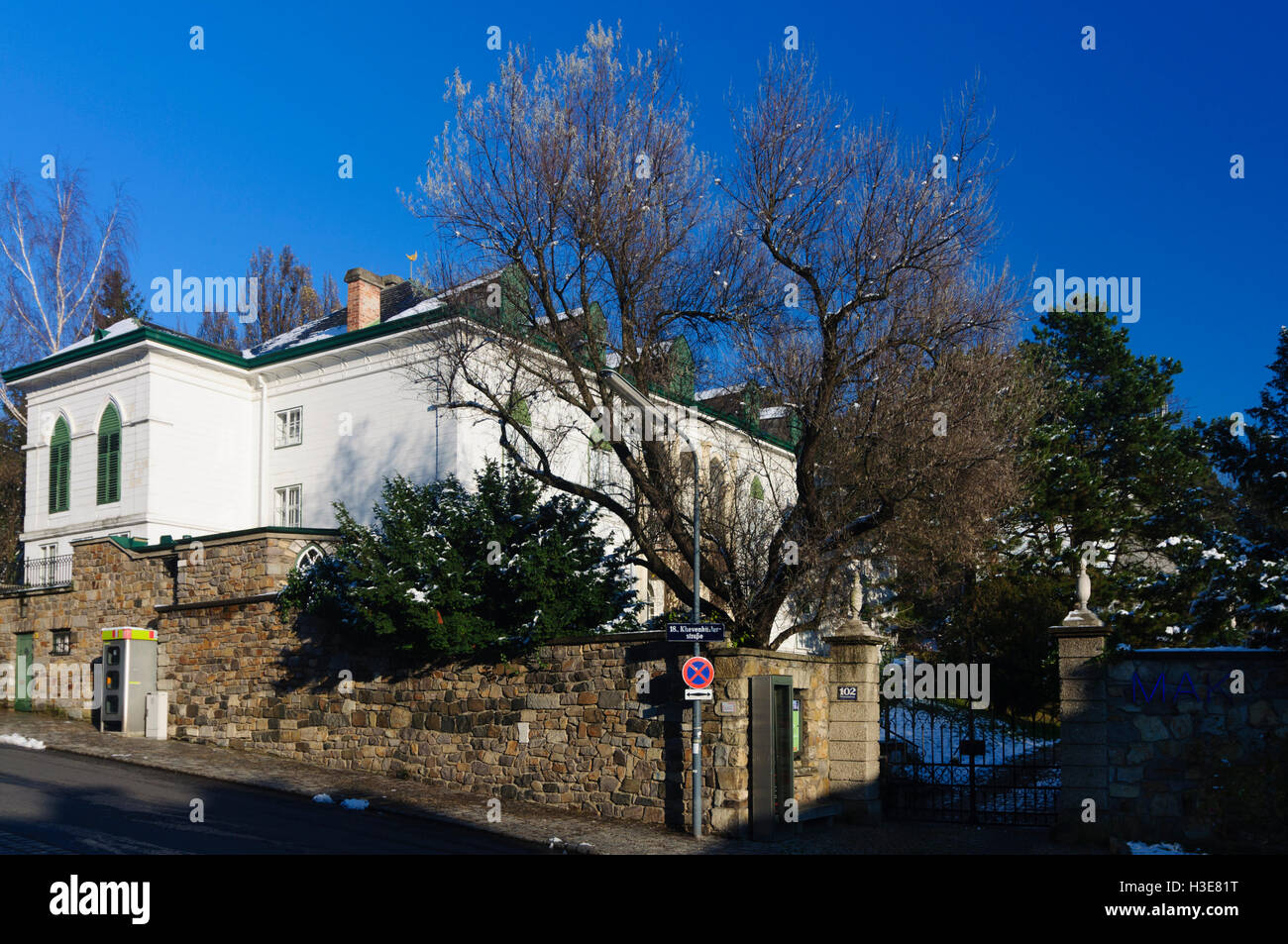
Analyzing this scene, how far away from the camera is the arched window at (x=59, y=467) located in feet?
103

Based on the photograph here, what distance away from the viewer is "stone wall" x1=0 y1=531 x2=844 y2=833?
54.5 feet

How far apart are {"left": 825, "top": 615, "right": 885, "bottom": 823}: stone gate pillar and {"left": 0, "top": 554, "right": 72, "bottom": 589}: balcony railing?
18.8 metres

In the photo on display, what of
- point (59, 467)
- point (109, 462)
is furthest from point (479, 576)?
point (59, 467)

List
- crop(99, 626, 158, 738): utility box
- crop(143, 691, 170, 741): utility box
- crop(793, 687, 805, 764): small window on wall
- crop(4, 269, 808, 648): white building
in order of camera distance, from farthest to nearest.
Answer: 1. crop(4, 269, 808, 648): white building
2. crop(99, 626, 158, 738): utility box
3. crop(143, 691, 170, 741): utility box
4. crop(793, 687, 805, 764): small window on wall

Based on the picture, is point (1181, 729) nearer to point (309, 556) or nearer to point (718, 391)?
point (718, 391)

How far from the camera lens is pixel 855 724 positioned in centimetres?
1811

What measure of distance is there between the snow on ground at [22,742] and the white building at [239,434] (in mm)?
5905

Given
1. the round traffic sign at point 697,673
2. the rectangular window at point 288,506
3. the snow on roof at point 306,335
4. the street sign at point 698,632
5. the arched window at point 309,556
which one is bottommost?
the round traffic sign at point 697,673

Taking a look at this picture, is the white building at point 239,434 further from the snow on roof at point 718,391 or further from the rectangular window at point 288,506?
the snow on roof at point 718,391

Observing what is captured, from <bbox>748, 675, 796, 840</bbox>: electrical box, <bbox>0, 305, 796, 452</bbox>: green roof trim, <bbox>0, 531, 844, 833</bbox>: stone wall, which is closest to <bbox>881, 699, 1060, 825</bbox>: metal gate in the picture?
<bbox>0, 531, 844, 833</bbox>: stone wall

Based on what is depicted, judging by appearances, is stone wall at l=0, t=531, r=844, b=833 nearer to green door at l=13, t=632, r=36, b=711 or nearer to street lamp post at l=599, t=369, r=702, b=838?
street lamp post at l=599, t=369, r=702, b=838

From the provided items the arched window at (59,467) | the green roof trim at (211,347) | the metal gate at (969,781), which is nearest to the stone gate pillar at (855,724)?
the metal gate at (969,781)

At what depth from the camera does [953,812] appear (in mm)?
18594
